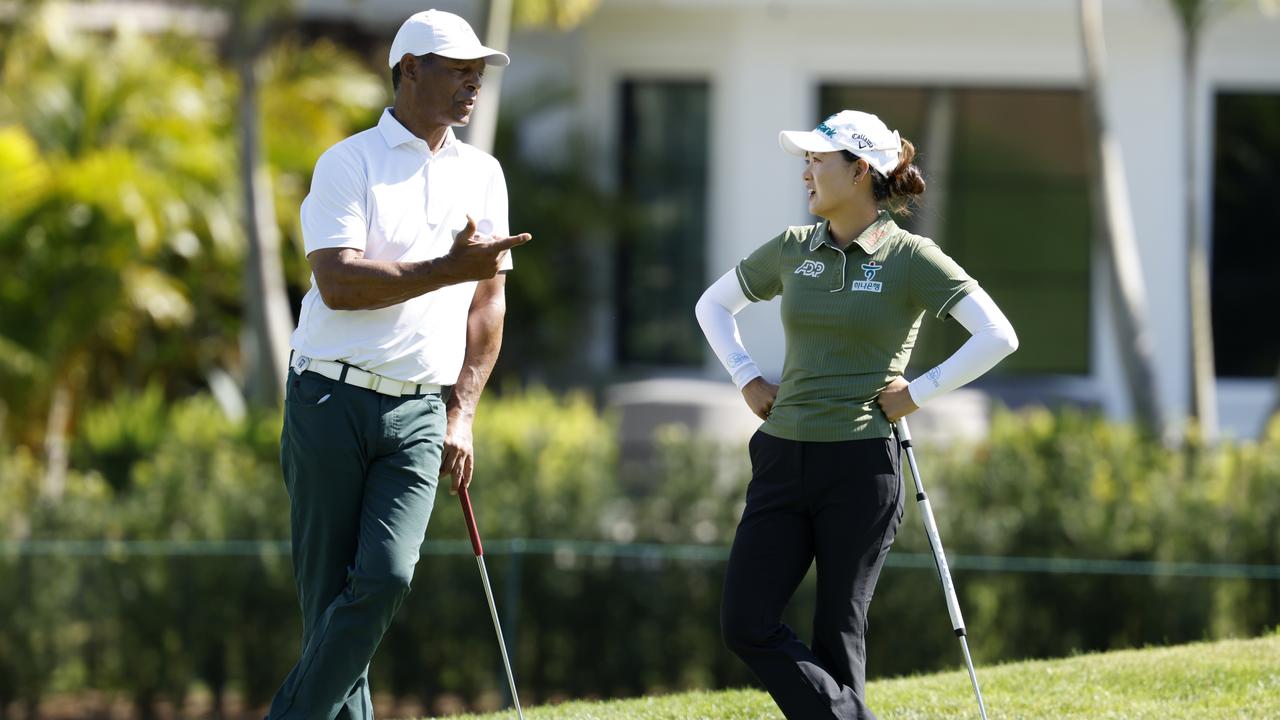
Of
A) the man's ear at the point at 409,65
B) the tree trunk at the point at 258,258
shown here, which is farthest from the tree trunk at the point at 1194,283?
the man's ear at the point at 409,65

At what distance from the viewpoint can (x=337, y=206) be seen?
4590mm

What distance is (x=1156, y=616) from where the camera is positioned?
1091 cm

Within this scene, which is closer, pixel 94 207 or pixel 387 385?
pixel 387 385

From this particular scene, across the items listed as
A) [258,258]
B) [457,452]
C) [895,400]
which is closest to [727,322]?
[895,400]

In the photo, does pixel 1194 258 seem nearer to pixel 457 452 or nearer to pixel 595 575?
pixel 595 575

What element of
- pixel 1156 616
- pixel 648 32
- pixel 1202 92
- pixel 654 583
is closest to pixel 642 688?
pixel 654 583

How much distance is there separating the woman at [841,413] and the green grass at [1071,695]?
1.12m

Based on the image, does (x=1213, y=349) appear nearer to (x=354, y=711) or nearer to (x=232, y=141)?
(x=232, y=141)

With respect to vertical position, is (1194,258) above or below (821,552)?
above

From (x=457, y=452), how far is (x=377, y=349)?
1.48 feet

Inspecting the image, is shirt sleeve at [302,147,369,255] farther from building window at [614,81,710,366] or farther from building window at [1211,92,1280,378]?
building window at [1211,92,1280,378]

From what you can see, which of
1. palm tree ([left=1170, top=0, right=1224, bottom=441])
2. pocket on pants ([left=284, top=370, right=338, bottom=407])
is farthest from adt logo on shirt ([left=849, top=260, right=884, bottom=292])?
palm tree ([left=1170, top=0, right=1224, bottom=441])

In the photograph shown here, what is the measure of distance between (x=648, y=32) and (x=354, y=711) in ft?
48.4

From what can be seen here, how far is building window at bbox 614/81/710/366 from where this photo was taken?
19141 millimetres
